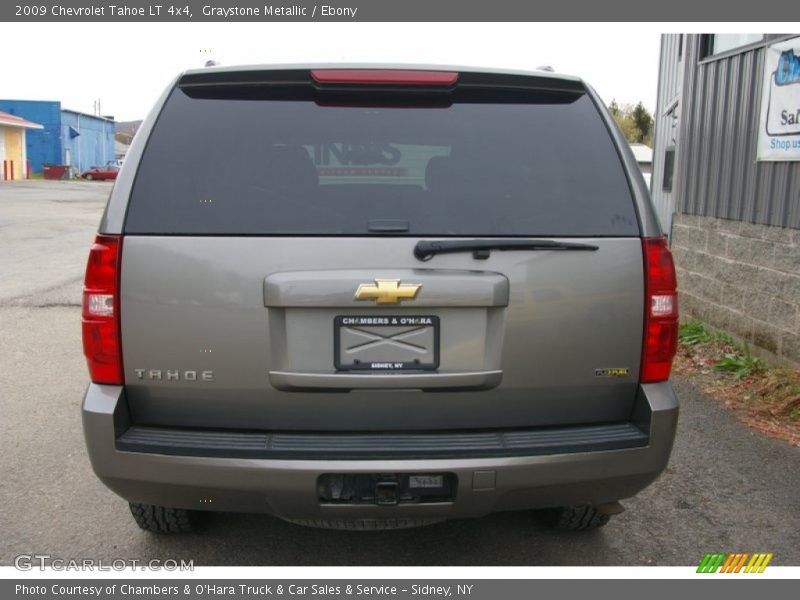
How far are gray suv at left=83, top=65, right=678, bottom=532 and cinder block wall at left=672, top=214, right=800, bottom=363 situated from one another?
3585mm

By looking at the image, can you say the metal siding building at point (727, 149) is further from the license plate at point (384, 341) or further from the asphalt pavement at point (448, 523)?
the license plate at point (384, 341)

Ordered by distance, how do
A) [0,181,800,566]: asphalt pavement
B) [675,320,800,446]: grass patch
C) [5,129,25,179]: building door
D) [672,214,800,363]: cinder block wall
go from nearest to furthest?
1. [0,181,800,566]: asphalt pavement
2. [675,320,800,446]: grass patch
3. [672,214,800,363]: cinder block wall
4. [5,129,25,179]: building door

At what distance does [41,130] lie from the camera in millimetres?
56406

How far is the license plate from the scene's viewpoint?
265 centimetres

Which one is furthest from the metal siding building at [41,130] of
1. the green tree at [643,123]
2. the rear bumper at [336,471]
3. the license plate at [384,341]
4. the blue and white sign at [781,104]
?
the license plate at [384,341]

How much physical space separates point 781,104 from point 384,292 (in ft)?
15.4

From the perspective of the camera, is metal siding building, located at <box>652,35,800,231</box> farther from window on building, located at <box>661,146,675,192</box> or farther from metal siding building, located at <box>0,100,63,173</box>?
metal siding building, located at <box>0,100,63,173</box>

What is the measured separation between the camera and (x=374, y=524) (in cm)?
281

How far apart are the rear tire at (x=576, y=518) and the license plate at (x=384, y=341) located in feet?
4.10

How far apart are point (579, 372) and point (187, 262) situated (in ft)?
4.68

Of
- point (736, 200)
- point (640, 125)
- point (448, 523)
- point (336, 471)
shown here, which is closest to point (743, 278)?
point (736, 200)

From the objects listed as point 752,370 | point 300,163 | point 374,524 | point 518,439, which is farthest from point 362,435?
point 752,370

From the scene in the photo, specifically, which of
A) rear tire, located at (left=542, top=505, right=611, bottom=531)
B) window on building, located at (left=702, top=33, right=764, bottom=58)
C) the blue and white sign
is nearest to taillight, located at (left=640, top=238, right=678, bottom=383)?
rear tire, located at (left=542, top=505, right=611, bottom=531)

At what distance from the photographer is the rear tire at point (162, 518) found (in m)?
3.29
